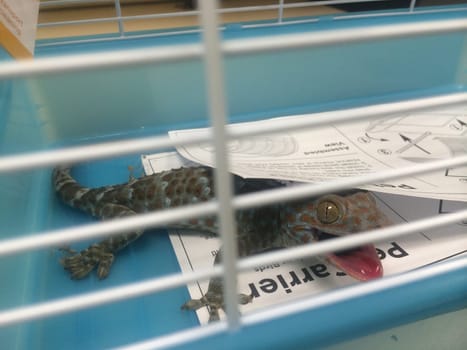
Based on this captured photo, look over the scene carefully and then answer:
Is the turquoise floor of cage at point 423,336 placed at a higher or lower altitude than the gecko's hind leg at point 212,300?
higher

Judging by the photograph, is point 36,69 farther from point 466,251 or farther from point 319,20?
point 319,20

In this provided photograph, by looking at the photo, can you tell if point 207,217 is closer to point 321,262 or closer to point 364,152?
point 321,262

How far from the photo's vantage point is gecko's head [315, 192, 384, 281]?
56 centimetres

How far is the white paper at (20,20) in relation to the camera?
581mm

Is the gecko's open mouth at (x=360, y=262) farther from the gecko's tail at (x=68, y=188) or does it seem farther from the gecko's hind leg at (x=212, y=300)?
the gecko's tail at (x=68, y=188)

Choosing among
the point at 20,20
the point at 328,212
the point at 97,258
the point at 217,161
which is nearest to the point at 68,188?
the point at 97,258

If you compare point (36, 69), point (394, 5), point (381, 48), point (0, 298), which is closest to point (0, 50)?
point (0, 298)

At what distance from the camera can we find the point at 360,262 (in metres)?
0.56

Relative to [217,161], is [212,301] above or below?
below

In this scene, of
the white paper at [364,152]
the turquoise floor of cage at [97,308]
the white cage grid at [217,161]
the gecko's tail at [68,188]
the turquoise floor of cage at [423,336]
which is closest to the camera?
the white cage grid at [217,161]

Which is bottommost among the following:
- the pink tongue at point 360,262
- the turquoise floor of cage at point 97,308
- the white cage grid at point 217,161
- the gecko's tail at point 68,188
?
the turquoise floor of cage at point 97,308

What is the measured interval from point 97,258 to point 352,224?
1.26ft

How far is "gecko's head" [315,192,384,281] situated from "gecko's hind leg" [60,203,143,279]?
0.29 metres

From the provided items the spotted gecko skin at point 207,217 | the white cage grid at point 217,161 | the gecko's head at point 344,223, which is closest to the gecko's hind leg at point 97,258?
the spotted gecko skin at point 207,217
